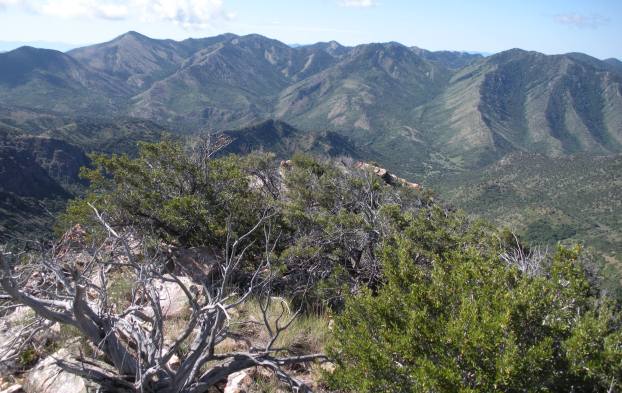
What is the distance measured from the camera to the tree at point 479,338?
4.99 metres

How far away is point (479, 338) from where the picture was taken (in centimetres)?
506

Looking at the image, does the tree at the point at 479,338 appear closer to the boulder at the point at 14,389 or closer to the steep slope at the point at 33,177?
the boulder at the point at 14,389

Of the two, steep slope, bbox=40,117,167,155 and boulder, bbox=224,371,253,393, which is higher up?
boulder, bbox=224,371,253,393

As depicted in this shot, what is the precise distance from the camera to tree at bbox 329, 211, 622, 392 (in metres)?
4.99

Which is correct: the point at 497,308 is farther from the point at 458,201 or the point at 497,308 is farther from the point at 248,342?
the point at 458,201

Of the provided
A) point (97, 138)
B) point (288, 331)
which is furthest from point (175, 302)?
point (97, 138)

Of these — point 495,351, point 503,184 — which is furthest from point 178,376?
point 503,184

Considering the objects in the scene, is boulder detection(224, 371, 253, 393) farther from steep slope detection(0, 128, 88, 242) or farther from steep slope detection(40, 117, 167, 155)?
steep slope detection(40, 117, 167, 155)

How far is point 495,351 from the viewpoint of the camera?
512 centimetres

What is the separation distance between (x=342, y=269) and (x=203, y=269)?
4.01 metres

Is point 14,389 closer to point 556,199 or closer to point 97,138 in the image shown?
point 556,199

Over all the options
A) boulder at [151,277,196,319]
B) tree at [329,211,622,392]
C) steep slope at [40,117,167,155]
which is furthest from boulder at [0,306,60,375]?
steep slope at [40,117,167,155]

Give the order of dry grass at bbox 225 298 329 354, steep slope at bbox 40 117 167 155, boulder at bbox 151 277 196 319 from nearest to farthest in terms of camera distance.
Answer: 1. dry grass at bbox 225 298 329 354
2. boulder at bbox 151 277 196 319
3. steep slope at bbox 40 117 167 155

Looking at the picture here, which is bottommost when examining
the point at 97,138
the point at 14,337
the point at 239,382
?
the point at 97,138
